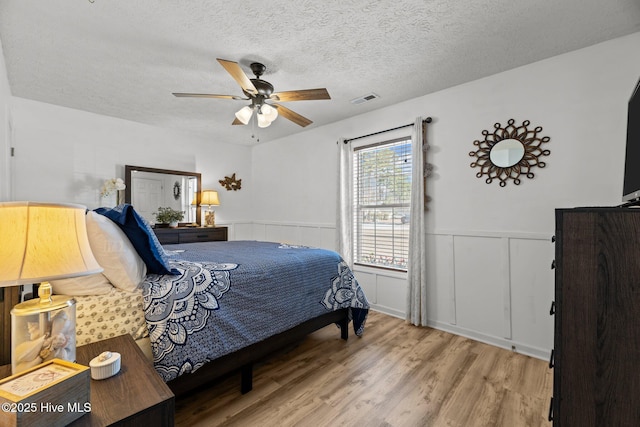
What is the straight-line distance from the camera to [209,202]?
451 cm

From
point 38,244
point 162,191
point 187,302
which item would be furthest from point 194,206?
point 38,244

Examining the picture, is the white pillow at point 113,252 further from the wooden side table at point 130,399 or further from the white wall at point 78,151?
the white wall at point 78,151

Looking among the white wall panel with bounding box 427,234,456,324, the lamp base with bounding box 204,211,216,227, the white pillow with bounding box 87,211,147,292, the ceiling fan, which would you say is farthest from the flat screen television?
the lamp base with bounding box 204,211,216,227

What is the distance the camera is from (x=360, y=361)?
7.60 feet

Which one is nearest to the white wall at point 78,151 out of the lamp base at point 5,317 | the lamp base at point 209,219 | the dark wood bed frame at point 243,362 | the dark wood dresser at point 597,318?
the lamp base at point 209,219

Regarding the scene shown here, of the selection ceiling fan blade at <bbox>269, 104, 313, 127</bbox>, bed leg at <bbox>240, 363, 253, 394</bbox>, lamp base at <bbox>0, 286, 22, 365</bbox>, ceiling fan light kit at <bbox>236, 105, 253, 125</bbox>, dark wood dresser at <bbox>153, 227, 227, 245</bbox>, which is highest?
ceiling fan blade at <bbox>269, 104, 313, 127</bbox>

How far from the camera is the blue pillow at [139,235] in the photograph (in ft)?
5.21

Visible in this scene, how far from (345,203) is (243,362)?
7.86ft

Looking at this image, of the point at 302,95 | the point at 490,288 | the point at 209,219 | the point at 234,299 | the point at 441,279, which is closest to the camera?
the point at 234,299

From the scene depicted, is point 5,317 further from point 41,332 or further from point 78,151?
point 78,151

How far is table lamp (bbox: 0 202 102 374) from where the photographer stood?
0.76 m

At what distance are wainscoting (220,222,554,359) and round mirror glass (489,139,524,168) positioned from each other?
656mm

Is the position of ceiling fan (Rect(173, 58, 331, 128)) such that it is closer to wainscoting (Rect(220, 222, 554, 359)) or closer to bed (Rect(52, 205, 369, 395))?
bed (Rect(52, 205, 369, 395))

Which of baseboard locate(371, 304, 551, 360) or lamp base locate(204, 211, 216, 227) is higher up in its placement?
lamp base locate(204, 211, 216, 227)
